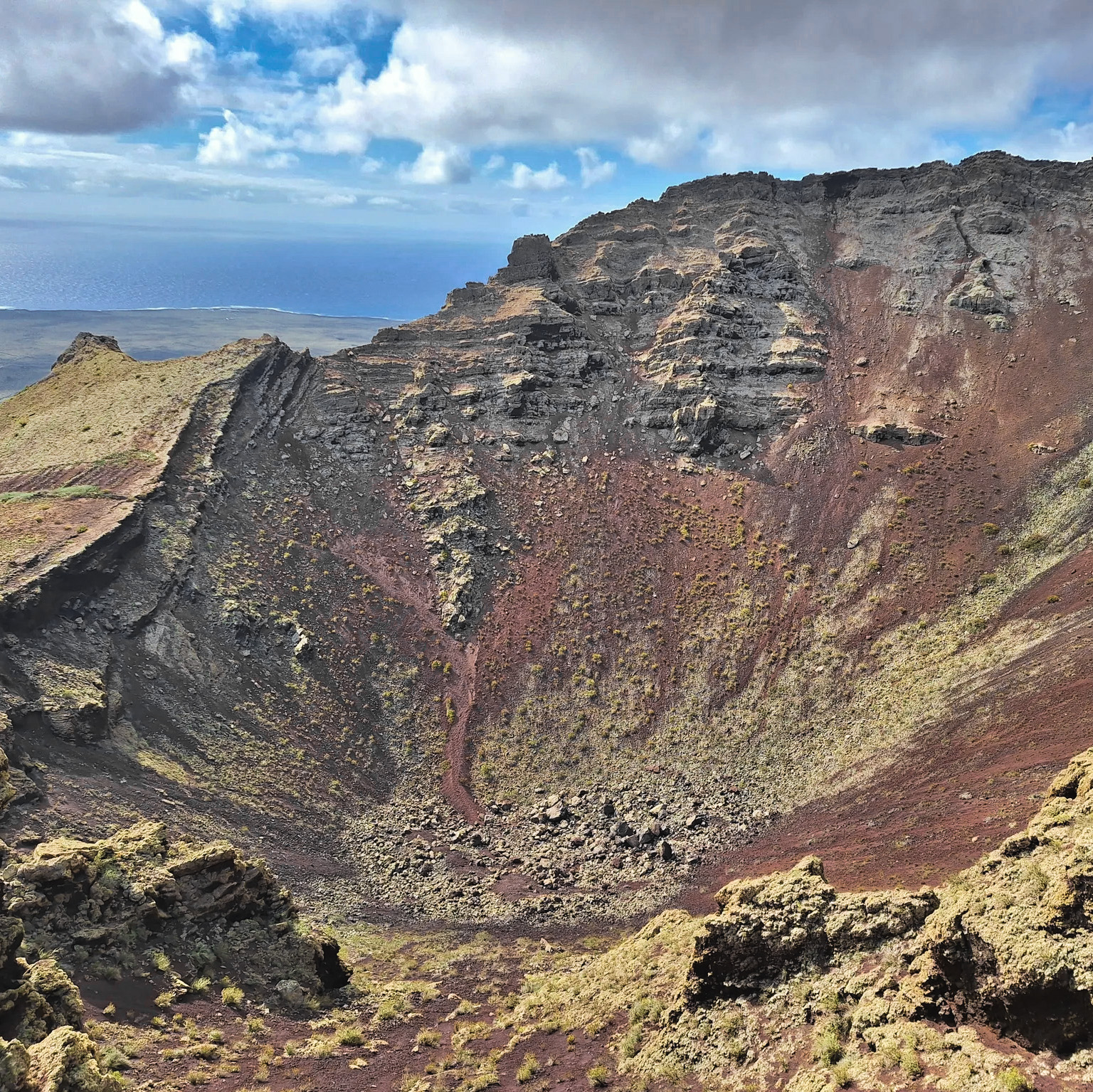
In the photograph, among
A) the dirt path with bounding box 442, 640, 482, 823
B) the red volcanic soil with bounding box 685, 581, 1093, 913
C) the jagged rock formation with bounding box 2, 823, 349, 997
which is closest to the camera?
the jagged rock formation with bounding box 2, 823, 349, 997

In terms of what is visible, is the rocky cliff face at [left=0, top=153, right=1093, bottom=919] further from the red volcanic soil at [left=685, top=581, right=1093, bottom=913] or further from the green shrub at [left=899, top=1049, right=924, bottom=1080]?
the green shrub at [left=899, top=1049, right=924, bottom=1080]

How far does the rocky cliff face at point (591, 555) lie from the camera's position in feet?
124

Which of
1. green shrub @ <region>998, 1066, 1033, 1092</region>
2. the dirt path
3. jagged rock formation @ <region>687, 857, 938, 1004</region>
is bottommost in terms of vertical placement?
the dirt path

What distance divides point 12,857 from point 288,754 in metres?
19.9

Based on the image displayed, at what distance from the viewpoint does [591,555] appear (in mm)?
58219

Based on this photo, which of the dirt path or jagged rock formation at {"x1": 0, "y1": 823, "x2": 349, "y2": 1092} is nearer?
jagged rock formation at {"x1": 0, "y1": 823, "x2": 349, "y2": 1092}

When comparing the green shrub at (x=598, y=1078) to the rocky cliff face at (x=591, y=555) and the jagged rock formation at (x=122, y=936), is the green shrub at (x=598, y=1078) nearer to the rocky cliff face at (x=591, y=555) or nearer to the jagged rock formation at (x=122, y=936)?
the jagged rock formation at (x=122, y=936)

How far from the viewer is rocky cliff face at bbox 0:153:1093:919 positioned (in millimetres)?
37938

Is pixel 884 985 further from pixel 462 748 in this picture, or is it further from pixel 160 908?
pixel 462 748

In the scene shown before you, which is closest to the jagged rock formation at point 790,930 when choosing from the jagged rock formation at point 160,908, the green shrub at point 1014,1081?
the green shrub at point 1014,1081

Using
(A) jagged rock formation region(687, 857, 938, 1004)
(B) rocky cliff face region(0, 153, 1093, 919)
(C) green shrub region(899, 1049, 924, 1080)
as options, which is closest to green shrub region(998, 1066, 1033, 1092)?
(C) green shrub region(899, 1049, 924, 1080)

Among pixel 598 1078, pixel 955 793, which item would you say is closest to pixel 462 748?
pixel 955 793

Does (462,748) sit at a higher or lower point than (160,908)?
lower

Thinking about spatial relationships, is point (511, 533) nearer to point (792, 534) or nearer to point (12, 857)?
point (792, 534)
